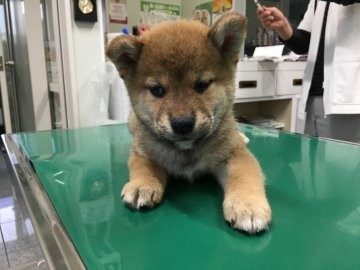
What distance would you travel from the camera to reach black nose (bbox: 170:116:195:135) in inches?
24.3

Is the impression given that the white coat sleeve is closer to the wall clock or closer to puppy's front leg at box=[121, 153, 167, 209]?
the wall clock

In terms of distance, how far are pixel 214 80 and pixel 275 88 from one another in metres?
1.61

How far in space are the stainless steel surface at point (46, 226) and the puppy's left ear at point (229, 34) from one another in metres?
0.50

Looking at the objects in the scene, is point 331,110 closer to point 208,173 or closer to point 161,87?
point 208,173

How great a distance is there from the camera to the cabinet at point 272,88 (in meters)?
2.03

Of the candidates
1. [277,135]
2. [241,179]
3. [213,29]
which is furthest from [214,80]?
[277,135]

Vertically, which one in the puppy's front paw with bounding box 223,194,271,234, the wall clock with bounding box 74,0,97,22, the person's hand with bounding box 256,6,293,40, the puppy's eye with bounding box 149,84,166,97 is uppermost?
the wall clock with bounding box 74,0,97,22

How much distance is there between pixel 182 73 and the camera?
25.5 inches

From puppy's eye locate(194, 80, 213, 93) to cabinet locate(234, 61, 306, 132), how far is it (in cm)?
122

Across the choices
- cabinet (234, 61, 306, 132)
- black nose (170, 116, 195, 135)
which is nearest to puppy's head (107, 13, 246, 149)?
black nose (170, 116, 195, 135)

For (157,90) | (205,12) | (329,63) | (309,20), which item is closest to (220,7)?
(205,12)

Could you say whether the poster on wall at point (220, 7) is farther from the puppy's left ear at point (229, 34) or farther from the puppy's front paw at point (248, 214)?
the puppy's front paw at point (248, 214)

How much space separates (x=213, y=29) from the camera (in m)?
0.71

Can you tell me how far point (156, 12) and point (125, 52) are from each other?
2318 millimetres
